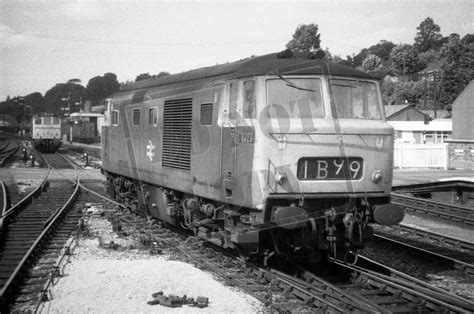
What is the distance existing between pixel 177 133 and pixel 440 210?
375 inches

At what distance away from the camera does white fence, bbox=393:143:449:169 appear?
103 ft

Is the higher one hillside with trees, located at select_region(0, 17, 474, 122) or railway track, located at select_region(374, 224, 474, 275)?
hillside with trees, located at select_region(0, 17, 474, 122)

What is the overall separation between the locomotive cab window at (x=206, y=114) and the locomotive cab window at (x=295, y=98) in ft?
5.16

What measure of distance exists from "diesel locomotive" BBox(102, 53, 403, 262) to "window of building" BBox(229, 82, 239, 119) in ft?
0.05

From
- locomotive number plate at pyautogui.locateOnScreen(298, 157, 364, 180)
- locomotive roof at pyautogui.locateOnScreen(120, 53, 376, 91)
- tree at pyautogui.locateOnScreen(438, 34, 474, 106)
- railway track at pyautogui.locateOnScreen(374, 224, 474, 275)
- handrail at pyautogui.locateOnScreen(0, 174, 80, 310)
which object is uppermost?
tree at pyautogui.locateOnScreen(438, 34, 474, 106)

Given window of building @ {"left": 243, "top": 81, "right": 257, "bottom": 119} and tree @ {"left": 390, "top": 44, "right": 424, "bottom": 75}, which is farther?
tree @ {"left": 390, "top": 44, "right": 424, "bottom": 75}

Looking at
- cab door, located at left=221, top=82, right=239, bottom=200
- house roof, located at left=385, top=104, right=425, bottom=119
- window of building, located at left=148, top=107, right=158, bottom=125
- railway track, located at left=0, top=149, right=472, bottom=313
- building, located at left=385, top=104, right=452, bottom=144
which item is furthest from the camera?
house roof, located at left=385, top=104, right=425, bottom=119

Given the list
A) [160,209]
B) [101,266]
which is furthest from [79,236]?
[101,266]

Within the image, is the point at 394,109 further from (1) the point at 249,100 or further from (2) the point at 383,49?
(2) the point at 383,49

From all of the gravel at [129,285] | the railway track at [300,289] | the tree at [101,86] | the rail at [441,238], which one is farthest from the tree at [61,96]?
the railway track at [300,289]

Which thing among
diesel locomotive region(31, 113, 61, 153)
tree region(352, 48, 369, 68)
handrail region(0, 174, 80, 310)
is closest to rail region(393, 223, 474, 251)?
handrail region(0, 174, 80, 310)

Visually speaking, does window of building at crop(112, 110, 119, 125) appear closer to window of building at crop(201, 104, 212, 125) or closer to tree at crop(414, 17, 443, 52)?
window of building at crop(201, 104, 212, 125)

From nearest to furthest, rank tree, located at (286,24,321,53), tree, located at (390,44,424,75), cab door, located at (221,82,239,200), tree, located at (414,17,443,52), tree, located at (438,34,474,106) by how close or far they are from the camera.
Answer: cab door, located at (221,82,239,200) → tree, located at (438,34,474,106) → tree, located at (286,24,321,53) → tree, located at (390,44,424,75) → tree, located at (414,17,443,52)

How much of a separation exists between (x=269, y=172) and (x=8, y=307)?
4.02m
